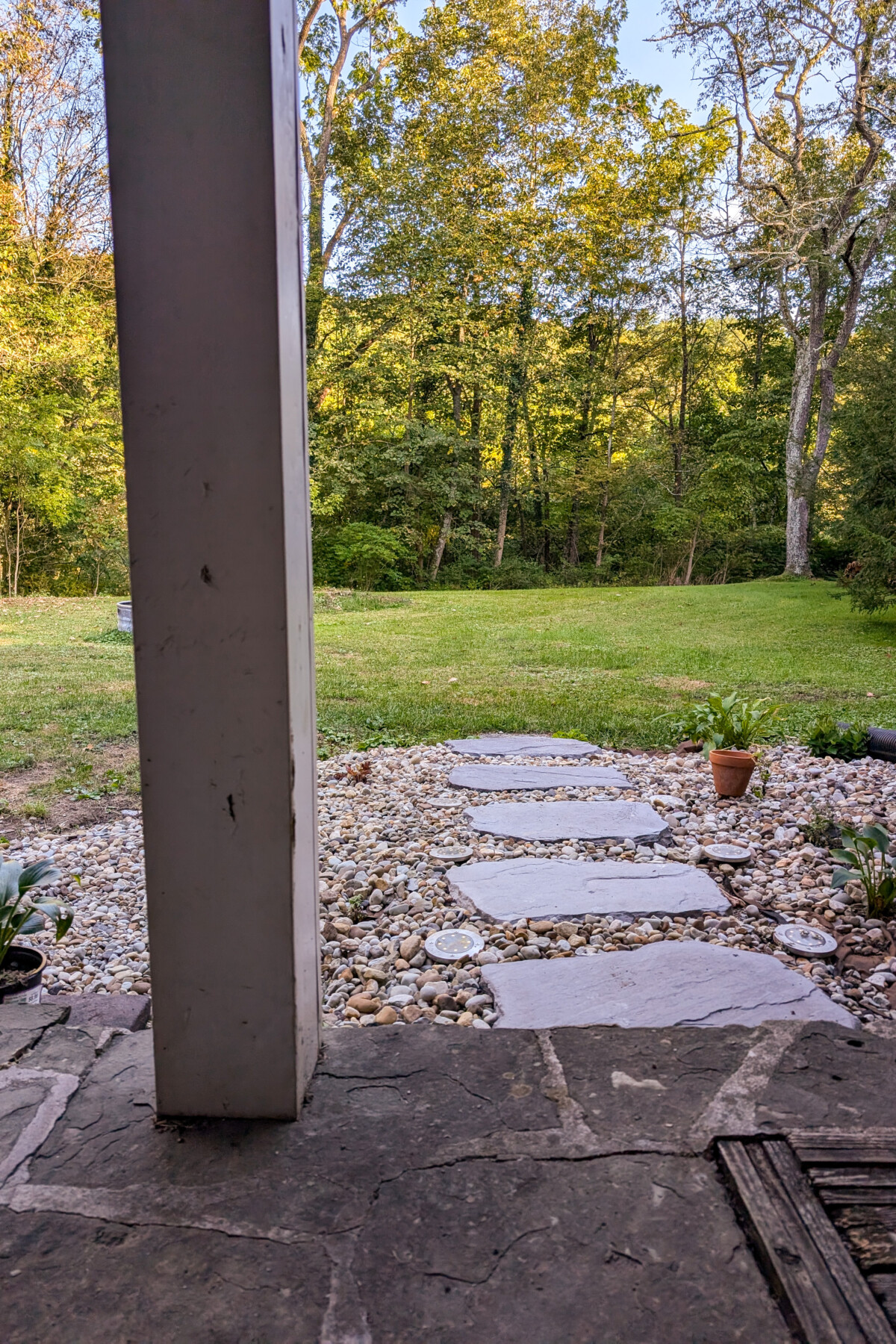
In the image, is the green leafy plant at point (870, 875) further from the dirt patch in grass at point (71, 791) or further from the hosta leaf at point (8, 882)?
the dirt patch in grass at point (71, 791)

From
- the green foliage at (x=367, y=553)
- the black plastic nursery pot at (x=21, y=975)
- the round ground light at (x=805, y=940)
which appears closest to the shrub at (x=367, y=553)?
the green foliage at (x=367, y=553)

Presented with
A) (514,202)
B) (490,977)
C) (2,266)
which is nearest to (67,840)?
(490,977)

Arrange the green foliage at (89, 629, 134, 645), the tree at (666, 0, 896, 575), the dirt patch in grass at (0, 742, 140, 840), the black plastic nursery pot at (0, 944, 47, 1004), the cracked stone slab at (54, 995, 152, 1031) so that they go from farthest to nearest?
the tree at (666, 0, 896, 575)
the green foliage at (89, 629, 134, 645)
the dirt patch in grass at (0, 742, 140, 840)
the black plastic nursery pot at (0, 944, 47, 1004)
the cracked stone slab at (54, 995, 152, 1031)

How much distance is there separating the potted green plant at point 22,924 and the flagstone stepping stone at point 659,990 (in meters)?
0.87

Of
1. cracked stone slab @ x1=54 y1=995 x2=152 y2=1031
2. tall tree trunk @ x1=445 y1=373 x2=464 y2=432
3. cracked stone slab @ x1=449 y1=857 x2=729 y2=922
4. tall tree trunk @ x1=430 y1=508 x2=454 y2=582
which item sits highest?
tall tree trunk @ x1=445 y1=373 x2=464 y2=432

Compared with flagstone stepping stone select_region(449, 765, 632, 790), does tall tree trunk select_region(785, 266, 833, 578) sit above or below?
above

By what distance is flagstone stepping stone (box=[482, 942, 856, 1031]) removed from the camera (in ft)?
4.80

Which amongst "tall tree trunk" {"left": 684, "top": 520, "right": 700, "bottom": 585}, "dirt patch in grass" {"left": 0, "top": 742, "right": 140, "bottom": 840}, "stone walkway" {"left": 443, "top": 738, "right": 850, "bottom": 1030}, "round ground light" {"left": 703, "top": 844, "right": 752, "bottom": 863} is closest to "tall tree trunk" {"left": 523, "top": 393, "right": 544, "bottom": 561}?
"tall tree trunk" {"left": 684, "top": 520, "right": 700, "bottom": 585}

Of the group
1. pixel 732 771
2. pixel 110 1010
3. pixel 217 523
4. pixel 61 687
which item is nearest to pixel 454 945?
pixel 110 1010

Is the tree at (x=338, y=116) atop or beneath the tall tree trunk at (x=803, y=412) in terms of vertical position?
atop

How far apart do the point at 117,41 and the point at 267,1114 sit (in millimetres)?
1145

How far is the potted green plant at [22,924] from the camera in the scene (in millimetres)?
1460

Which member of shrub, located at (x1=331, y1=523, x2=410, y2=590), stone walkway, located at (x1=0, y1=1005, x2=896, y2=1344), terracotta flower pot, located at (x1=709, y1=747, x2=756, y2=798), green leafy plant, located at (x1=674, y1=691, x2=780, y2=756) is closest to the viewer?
stone walkway, located at (x1=0, y1=1005, x2=896, y2=1344)

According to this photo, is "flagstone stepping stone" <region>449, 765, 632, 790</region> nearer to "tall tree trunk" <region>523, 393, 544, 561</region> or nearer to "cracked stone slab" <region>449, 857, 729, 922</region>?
"cracked stone slab" <region>449, 857, 729, 922</region>
